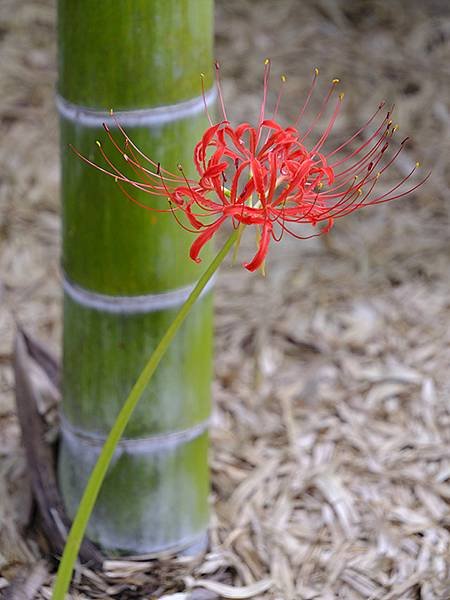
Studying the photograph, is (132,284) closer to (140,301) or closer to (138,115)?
(140,301)

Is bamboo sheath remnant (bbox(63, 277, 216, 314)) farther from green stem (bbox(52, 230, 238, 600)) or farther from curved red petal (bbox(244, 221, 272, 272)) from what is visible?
curved red petal (bbox(244, 221, 272, 272))

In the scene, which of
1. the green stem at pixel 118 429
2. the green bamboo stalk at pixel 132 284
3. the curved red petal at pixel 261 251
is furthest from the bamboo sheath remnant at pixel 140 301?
the curved red petal at pixel 261 251

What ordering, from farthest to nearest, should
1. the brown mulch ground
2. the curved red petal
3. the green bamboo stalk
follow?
the brown mulch ground, the green bamboo stalk, the curved red petal

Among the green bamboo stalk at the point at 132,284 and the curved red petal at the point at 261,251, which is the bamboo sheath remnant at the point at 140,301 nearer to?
the green bamboo stalk at the point at 132,284

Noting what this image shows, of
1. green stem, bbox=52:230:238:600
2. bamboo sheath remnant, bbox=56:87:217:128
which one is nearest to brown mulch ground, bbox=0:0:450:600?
green stem, bbox=52:230:238:600

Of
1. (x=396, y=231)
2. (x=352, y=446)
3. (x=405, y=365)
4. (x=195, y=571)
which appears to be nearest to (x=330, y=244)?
(x=396, y=231)

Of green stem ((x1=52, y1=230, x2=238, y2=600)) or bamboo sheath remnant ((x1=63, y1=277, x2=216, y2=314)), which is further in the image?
bamboo sheath remnant ((x1=63, y1=277, x2=216, y2=314))
